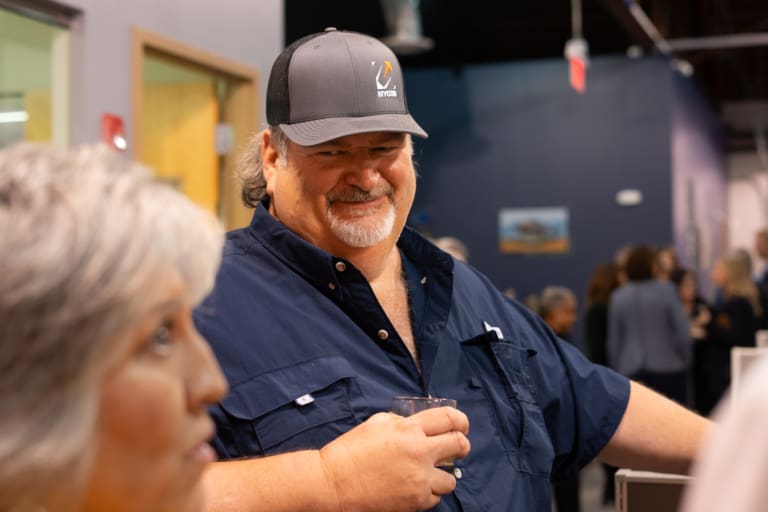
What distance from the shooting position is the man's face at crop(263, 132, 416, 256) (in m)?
1.90

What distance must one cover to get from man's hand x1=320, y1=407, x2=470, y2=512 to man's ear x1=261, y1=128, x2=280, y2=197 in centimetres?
63

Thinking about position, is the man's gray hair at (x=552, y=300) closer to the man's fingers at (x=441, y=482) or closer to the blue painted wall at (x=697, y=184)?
the man's fingers at (x=441, y=482)

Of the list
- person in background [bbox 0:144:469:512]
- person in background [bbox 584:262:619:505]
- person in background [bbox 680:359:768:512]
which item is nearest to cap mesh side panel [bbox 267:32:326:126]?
person in background [bbox 0:144:469:512]

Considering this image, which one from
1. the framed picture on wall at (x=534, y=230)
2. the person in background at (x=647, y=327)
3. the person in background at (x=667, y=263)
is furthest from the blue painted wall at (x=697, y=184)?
the person in background at (x=647, y=327)

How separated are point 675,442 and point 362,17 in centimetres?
1115

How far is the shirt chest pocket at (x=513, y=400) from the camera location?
72.6 inches

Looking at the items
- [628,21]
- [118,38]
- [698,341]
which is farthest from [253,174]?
[628,21]

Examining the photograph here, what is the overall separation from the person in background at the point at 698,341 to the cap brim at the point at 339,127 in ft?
19.5

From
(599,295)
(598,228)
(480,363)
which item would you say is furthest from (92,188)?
(598,228)

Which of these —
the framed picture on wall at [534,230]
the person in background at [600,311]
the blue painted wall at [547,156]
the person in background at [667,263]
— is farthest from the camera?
the framed picture on wall at [534,230]

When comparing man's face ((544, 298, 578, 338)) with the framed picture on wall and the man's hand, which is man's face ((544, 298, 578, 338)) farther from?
the framed picture on wall

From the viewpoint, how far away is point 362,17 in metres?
12.6

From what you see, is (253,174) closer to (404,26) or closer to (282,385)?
(282,385)

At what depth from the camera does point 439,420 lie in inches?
61.5
